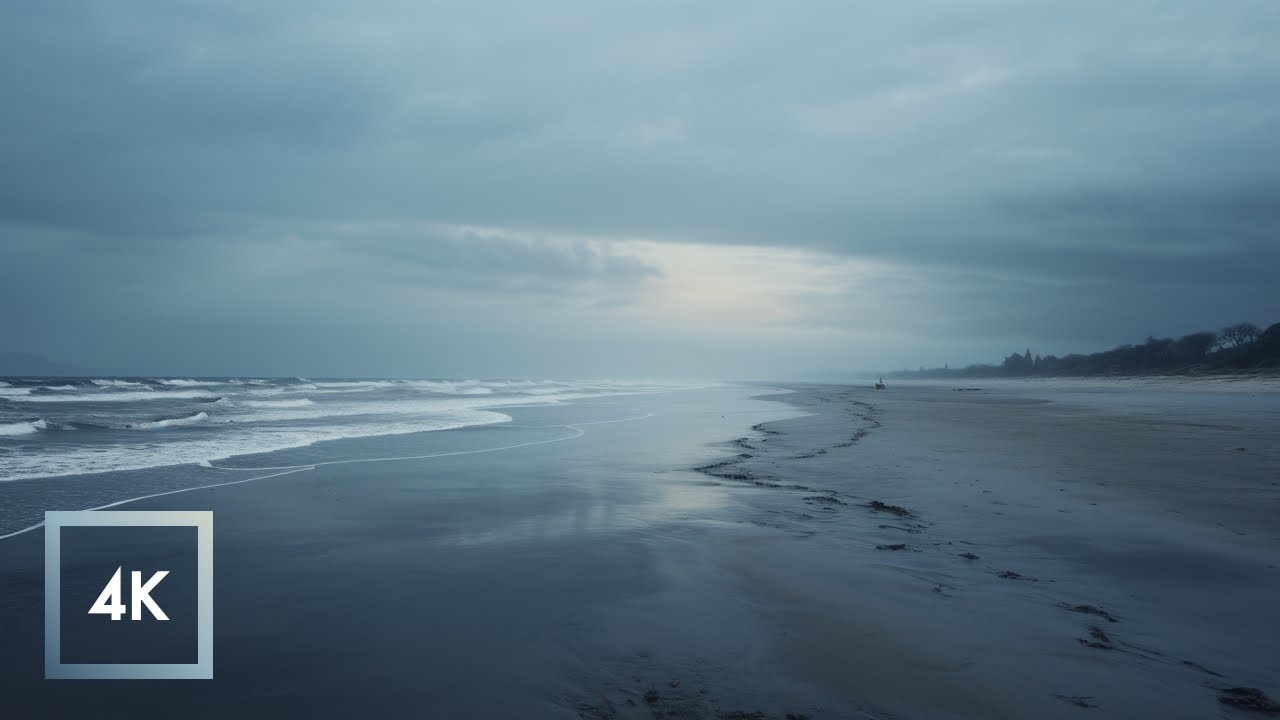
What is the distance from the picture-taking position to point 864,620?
4363 mm

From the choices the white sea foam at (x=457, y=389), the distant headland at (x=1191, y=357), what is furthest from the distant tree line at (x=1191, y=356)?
the white sea foam at (x=457, y=389)

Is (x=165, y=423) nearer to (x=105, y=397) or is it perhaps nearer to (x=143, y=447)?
(x=143, y=447)

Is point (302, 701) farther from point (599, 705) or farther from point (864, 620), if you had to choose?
point (864, 620)

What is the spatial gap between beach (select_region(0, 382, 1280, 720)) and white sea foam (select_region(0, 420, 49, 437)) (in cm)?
1087

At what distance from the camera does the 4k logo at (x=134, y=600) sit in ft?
14.9

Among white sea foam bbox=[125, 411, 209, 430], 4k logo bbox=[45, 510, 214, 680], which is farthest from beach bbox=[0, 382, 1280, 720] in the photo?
white sea foam bbox=[125, 411, 209, 430]

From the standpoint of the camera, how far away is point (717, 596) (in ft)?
16.1

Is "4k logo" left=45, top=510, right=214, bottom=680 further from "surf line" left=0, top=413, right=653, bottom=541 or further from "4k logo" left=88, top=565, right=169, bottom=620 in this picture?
"surf line" left=0, top=413, right=653, bottom=541

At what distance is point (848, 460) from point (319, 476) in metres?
9.83

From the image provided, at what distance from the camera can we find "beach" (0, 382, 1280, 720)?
3.35 metres

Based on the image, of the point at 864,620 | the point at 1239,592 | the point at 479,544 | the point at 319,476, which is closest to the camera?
the point at 864,620

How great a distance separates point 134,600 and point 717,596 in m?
4.52

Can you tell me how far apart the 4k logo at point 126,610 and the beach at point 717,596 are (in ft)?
0.46

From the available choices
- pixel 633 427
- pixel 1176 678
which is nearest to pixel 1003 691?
pixel 1176 678
